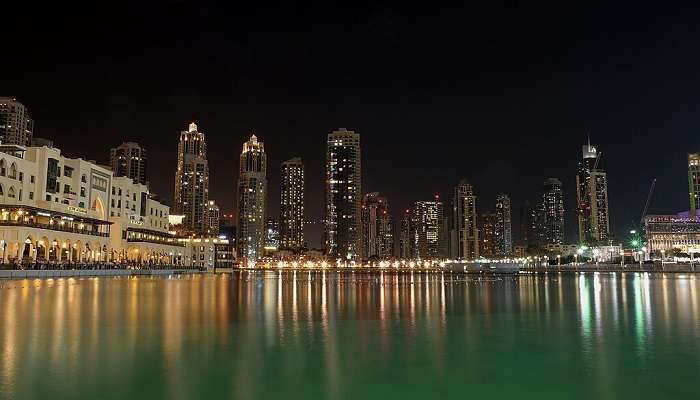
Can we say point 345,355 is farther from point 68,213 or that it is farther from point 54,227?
point 68,213

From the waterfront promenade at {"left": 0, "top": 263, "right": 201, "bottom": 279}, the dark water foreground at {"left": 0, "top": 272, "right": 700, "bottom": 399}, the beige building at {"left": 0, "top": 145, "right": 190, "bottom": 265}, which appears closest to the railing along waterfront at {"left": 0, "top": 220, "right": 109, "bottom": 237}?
the beige building at {"left": 0, "top": 145, "right": 190, "bottom": 265}

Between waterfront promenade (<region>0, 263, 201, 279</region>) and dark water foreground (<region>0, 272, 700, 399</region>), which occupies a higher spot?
waterfront promenade (<region>0, 263, 201, 279</region>)

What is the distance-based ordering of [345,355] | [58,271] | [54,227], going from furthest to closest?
[54,227]
[58,271]
[345,355]

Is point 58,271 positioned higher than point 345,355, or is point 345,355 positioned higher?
point 58,271

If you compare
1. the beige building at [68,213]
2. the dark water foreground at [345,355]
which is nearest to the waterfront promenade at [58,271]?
the beige building at [68,213]

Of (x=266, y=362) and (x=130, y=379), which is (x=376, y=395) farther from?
(x=130, y=379)

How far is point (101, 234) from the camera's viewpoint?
101 metres

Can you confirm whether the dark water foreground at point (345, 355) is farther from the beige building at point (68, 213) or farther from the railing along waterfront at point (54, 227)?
the beige building at point (68, 213)

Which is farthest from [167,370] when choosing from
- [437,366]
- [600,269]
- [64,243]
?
[600,269]

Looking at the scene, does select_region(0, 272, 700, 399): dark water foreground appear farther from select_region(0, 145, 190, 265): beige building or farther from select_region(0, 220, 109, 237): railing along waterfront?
select_region(0, 145, 190, 265): beige building

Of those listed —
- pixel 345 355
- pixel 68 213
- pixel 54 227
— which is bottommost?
pixel 345 355

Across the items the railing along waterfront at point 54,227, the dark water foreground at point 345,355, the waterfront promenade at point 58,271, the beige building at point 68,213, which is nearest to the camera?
the dark water foreground at point 345,355

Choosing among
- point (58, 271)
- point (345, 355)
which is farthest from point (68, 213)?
point (345, 355)

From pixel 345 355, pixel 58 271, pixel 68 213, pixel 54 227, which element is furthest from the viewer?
pixel 68 213
